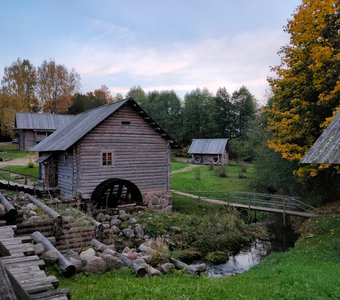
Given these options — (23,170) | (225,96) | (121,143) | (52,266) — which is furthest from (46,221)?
(225,96)

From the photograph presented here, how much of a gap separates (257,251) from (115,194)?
930 centimetres

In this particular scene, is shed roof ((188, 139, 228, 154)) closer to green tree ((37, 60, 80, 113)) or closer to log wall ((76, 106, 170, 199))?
green tree ((37, 60, 80, 113))

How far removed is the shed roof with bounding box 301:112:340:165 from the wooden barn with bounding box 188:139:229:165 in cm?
3798

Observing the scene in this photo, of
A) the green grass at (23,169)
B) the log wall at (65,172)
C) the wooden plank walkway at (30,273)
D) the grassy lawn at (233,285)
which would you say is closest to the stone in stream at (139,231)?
the grassy lawn at (233,285)

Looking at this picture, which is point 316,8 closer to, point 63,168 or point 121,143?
point 121,143

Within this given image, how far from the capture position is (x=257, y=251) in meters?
15.0

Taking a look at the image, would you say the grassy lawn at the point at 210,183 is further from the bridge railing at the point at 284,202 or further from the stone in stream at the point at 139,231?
the stone in stream at the point at 139,231

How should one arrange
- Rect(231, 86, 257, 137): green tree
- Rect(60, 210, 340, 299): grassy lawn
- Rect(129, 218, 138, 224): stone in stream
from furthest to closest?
Rect(231, 86, 257, 137): green tree, Rect(129, 218, 138, 224): stone in stream, Rect(60, 210, 340, 299): grassy lawn

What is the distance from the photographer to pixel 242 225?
1722 centimetres

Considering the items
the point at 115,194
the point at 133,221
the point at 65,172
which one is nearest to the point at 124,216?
the point at 133,221

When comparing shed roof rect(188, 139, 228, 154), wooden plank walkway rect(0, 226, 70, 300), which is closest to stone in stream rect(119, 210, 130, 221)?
wooden plank walkway rect(0, 226, 70, 300)

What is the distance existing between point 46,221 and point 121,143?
9700 millimetres

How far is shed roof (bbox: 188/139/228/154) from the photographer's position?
49.5m

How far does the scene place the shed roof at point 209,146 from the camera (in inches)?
1948
